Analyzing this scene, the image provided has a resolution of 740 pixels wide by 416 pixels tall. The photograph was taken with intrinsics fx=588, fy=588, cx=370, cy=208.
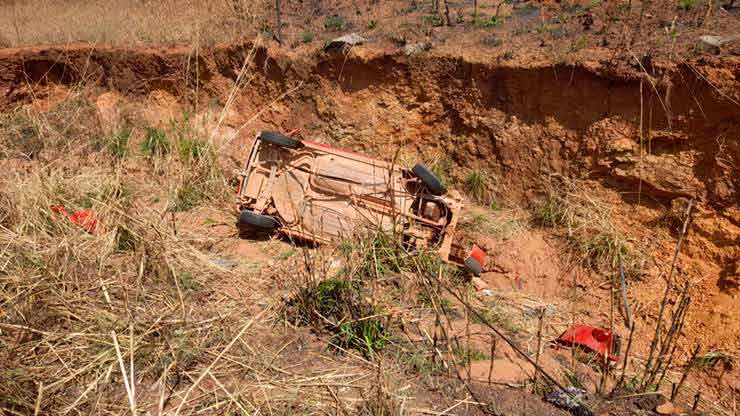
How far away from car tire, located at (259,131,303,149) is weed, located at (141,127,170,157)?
184 cm

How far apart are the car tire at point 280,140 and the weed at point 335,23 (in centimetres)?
238

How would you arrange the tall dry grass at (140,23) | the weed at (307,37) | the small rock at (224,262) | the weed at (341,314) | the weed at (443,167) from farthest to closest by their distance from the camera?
the tall dry grass at (140,23)
the weed at (307,37)
the weed at (443,167)
the small rock at (224,262)
the weed at (341,314)

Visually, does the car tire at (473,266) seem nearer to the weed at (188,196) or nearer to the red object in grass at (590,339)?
the red object in grass at (590,339)

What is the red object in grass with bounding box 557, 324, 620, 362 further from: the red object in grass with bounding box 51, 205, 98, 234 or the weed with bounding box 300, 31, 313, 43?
the weed with bounding box 300, 31, 313, 43

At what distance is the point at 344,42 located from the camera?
6.29m

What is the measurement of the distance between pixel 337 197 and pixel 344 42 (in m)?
2.01

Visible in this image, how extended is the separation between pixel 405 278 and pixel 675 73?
2.96 metres

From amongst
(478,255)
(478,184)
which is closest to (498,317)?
(478,255)

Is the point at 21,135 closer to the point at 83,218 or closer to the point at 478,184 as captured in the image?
the point at 83,218

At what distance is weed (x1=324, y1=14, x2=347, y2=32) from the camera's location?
279 inches

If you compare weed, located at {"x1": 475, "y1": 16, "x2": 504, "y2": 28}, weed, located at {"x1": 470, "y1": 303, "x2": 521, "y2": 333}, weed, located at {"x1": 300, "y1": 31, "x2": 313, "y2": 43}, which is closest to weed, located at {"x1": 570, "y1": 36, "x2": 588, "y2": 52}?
weed, located at {"x1": 475, "y1": 16, "x2": 504, "y2": 28}

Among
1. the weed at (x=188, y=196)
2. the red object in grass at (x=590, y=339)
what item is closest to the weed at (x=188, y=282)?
the weed at (x=188, y=196)

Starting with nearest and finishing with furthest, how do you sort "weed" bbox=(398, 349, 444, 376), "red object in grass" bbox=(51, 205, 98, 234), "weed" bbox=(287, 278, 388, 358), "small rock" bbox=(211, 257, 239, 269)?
"weed" bbox=(398, 349, 444, 376), "weed" bbox=(287, 278, 388, 358), "red object in grass" bbox=(51, 205, 98, 234), "small rock" bbox=(211, 257, 239, 269)

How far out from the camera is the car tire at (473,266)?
→ 4.93 metres
